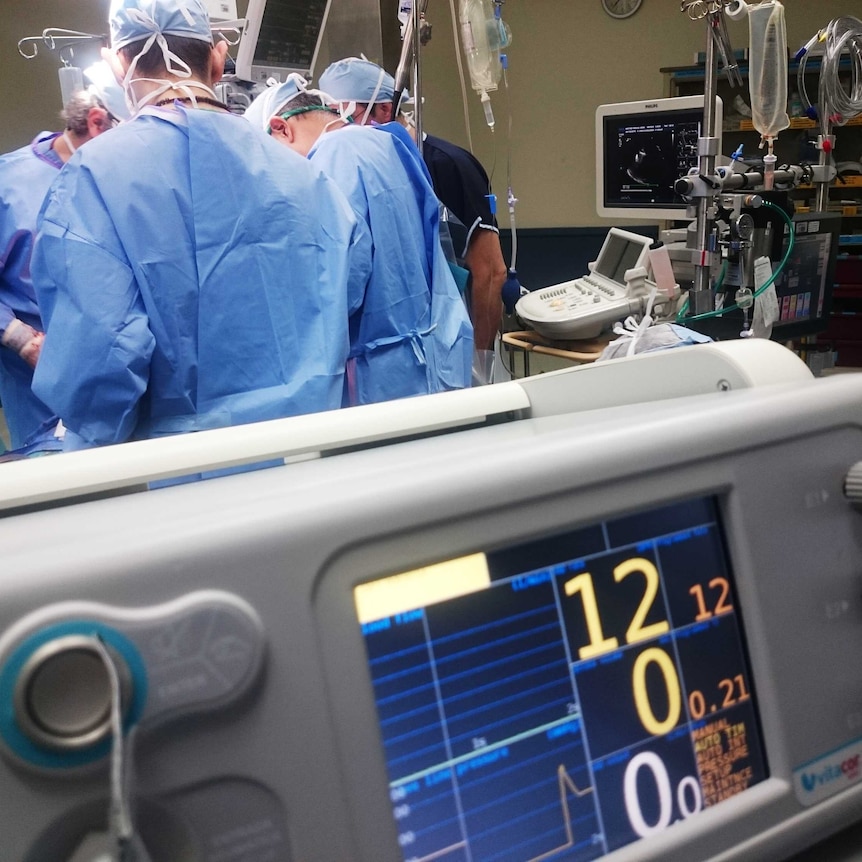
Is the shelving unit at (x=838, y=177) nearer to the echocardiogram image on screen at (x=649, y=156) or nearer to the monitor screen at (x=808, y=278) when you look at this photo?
the echocardiogram image on screen at (x=649, y=156)

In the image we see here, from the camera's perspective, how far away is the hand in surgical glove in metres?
1.73

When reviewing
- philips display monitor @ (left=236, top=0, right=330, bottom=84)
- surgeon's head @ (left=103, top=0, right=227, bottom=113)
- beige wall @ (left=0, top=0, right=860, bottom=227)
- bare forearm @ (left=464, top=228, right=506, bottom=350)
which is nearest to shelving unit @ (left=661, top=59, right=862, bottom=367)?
beige wall @ (left=0, top=0, right=860, bottom=227)

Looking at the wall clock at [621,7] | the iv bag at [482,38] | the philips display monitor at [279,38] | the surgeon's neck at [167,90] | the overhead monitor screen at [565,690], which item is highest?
the wall clock at [621,7]

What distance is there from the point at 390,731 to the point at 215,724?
0.09 metres

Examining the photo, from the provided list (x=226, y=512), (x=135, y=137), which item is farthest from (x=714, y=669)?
(x=135, y=137)

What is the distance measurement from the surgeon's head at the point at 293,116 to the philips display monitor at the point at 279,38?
10.5 inches

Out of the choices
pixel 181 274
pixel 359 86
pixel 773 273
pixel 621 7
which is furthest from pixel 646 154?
pixel 621 7

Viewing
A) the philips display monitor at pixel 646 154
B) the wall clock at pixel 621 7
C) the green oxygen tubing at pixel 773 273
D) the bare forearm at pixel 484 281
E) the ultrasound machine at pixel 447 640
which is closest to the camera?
the ultrasound machine at pixel 447 640

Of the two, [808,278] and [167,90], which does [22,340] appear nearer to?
[167,90]

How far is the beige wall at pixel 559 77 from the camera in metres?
4.27

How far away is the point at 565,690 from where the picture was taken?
470 mm

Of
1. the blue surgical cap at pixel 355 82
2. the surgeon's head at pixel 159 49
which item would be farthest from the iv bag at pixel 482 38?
the surgeon's head at pixel 159 49

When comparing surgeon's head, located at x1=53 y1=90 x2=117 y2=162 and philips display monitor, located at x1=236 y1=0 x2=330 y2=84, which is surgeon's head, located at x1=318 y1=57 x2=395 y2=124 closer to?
philips display monitor, located at x1=236 y1=0 x2=330 y2=84

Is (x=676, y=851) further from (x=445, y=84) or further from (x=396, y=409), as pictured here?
(x=445, y=84)
